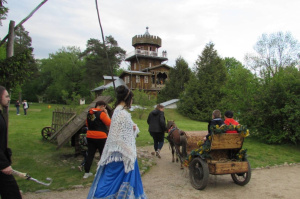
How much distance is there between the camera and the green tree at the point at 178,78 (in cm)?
3803

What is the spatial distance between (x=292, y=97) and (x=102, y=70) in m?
43.3

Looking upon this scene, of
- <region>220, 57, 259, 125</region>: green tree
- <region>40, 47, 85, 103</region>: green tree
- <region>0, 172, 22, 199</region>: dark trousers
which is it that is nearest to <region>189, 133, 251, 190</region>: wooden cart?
<region>0, 172, 22, 199</region>: dark trousers

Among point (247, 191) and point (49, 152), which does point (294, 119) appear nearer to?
point (247, 191)

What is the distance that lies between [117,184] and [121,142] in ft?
1.93

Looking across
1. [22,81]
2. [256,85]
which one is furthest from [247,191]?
[256,85]

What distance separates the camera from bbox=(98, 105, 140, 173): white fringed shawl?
3383 mm

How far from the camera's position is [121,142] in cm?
341

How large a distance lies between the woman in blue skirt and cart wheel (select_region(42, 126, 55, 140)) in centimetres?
883

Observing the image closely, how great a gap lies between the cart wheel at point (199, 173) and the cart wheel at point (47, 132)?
26.0ft

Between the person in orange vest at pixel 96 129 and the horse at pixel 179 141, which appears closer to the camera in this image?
the person in orange vest at pixel 96 129

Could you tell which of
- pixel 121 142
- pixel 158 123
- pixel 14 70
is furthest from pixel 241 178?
pixel 14 70

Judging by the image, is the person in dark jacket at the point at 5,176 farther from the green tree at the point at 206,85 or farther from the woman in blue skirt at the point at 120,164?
the green tree at the point at 206,85

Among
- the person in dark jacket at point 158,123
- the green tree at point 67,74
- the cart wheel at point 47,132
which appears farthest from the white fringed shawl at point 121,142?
the green tree at point 67,74

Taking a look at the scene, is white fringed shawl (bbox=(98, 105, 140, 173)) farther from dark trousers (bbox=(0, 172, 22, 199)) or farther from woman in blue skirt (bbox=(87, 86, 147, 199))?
dark trousers (bbox=(0, 172, 22, 199))
